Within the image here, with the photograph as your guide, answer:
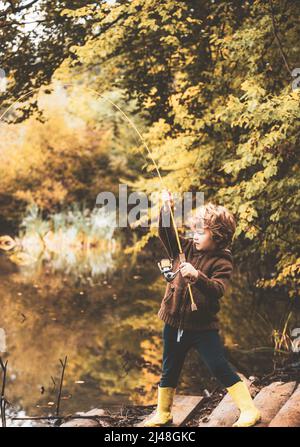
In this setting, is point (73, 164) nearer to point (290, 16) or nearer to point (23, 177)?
point (23, 177)

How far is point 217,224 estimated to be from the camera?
148 inches

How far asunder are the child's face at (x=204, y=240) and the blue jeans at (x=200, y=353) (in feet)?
1.44

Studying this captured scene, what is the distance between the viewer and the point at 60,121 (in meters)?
15.3

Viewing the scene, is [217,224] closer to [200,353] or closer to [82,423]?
[200,353]

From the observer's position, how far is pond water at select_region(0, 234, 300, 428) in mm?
5547

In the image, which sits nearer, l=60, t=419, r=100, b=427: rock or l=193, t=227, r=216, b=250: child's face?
l=193, t=227, r=216, b=250: child's face

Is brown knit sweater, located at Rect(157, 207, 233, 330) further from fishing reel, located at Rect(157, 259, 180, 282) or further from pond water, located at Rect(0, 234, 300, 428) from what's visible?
pond water, located at Rect(0, 234, 300, 428)

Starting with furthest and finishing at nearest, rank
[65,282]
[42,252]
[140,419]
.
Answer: [42,252] < [65,282] < [140,419]

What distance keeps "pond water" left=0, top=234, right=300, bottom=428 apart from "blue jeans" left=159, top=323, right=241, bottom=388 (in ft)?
4.92

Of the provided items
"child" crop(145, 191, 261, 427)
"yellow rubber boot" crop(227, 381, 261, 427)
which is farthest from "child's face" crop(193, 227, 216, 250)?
"yellow rubber boot" crop(227, 381, 261, 427)

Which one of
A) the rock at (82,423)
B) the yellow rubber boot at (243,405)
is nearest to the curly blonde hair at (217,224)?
the yellow rubber boot at (243,405)

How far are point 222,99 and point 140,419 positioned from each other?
10.9ft

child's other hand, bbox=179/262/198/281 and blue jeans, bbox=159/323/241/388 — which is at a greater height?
child's other hand, bbox=179/262/198/281
